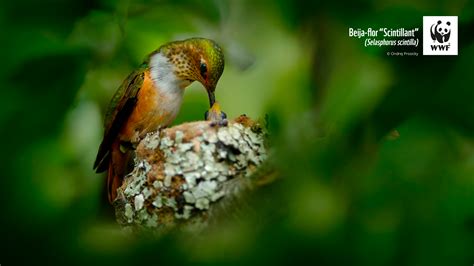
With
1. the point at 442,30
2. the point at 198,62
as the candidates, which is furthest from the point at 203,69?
the point at 442,30

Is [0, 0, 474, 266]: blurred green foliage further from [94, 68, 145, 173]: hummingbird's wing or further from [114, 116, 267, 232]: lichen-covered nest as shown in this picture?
[114, 116, 267, 232]: lichen-covered nest

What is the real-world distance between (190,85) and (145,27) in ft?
0.80

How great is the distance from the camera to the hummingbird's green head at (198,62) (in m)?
1.96

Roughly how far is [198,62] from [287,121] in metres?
0.33

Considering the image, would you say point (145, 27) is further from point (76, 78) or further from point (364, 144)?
point (364, 144)

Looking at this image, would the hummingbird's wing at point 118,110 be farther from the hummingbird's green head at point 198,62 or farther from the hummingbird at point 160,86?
the hummingbird's green head at point 198,62

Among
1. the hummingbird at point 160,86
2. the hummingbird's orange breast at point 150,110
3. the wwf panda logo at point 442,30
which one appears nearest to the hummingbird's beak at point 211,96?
the hummingbird at point 160,86

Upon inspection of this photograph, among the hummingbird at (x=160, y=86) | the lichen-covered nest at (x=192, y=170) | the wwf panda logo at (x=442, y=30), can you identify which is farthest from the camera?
the wwf panda logo at (x=442, y=30)

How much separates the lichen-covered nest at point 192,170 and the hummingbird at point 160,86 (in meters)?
0.08

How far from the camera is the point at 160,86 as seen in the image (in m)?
1.97

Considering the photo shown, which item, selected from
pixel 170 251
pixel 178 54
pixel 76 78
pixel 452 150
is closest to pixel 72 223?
pixel 170 251

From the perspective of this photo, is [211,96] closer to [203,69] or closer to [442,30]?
[203,69]

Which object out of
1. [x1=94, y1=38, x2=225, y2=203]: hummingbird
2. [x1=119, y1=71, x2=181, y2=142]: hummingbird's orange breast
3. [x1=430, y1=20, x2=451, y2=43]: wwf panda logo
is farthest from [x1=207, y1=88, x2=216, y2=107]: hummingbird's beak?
[x1=430, y1=20, x2=451, y2=43]: wwf panda logo

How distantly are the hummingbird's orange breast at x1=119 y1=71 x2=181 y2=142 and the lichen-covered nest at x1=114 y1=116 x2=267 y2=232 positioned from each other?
0.06 metres
